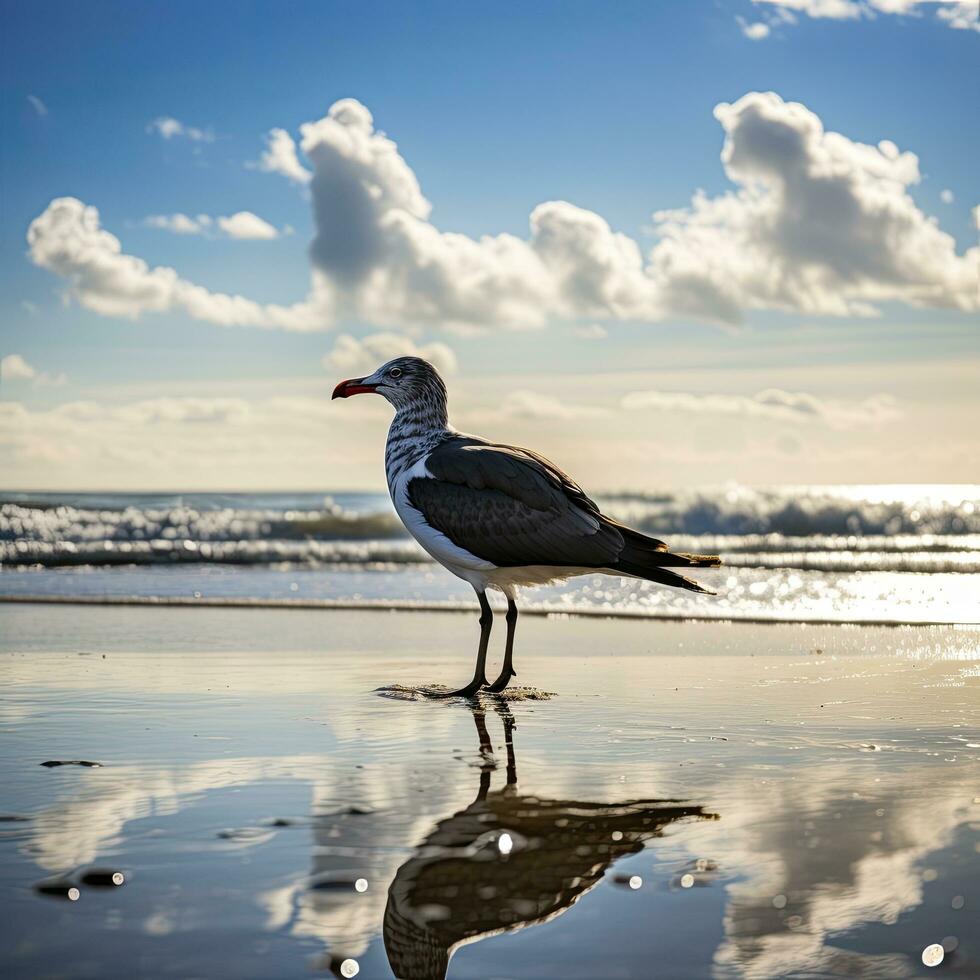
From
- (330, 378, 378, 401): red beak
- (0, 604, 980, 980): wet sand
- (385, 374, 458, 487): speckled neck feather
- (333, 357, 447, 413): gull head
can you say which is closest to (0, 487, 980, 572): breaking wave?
(330, 378, 378, 401): red beak

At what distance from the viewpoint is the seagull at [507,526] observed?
6977 mm

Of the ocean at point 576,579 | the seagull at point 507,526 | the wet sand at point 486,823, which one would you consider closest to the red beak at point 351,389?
the seagull at point 507,526

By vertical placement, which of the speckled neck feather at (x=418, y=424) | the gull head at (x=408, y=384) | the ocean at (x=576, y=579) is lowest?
the ocean at (x=576, y=579)

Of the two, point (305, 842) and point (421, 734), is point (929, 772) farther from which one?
point (305, 842)

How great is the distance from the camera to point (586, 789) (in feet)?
14.6

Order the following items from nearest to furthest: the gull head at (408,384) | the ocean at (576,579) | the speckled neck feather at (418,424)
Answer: the speckled neck feather at (418,424) → the gull head at (408,384) → the ocean at (576,579)

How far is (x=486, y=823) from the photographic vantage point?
3.96 metres

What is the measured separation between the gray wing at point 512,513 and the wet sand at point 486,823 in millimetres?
816

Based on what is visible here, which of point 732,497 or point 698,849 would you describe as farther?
point 732,497

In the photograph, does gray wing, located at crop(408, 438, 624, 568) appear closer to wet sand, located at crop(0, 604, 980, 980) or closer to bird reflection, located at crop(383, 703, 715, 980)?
wet sand, located at crop(0, 604, 980, 980)

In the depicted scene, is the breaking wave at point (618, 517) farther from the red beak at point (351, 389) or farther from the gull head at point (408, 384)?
the gull head at point (408, 384)

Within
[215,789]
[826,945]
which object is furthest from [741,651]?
[826,945]

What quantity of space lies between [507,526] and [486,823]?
10.7 ft

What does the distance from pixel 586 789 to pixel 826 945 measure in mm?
1620
